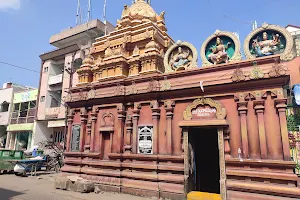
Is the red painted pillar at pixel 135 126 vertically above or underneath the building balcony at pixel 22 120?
underneath

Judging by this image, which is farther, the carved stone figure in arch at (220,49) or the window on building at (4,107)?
the window on building at (4,107)

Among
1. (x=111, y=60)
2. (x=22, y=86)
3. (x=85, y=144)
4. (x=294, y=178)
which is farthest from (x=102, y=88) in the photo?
(x=22, y=86)

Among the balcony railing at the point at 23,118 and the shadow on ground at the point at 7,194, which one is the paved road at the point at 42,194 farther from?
the balcony railing at the point at 23,118

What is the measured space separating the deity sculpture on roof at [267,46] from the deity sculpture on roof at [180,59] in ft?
9.52

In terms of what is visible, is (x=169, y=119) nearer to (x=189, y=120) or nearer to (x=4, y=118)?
(x=189, y=120)

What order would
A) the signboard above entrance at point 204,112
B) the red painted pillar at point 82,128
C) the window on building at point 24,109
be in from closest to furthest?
1. the signboard above entrance at point 204,112
2. the red painted pillar at point 82,128
3. the window on building at point 24,109

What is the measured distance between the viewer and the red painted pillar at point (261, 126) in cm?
736

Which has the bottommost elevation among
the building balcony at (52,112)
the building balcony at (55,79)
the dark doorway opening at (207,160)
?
the dark doorway opening at (207,160)

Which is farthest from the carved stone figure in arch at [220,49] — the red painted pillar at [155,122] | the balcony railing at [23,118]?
the balcony railing at [23,118]

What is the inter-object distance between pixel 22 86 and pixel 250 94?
37.0 meters

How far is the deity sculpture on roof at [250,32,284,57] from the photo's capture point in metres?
8.23

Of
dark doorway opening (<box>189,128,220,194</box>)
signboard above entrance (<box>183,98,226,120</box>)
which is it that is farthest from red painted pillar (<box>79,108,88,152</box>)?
dark doorway opening (<box>189,128,220,194</box>)

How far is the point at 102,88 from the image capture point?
1151cm

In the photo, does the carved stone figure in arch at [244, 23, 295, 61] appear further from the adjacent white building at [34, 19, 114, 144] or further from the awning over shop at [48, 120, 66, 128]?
the awning over shop at [48, 120, 66, 128]
